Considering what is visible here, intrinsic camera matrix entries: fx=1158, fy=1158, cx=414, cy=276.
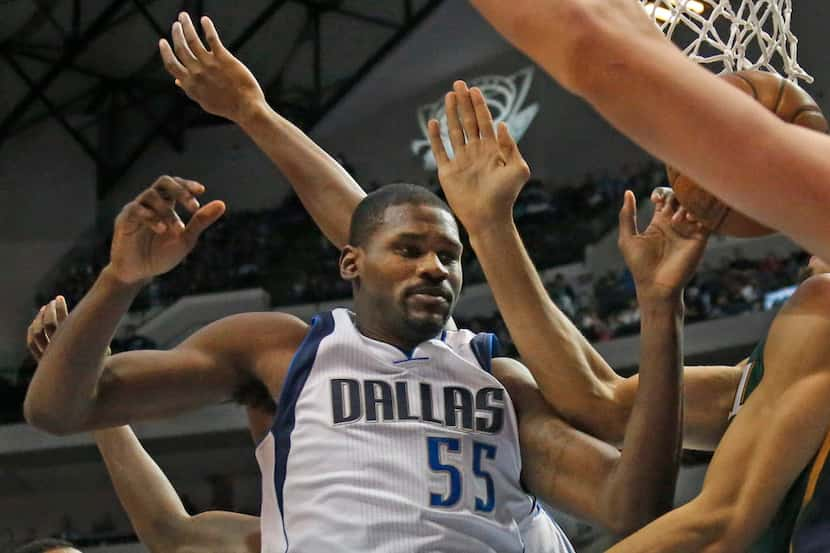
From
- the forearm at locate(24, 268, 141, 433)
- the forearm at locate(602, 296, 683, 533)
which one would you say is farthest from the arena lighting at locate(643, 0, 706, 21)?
the forearm at locate(24, 268, 141, 433)

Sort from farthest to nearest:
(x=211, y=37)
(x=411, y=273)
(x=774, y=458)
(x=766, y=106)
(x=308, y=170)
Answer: (x=308, y=170)
(x=211, y=37)
(x=411, y=273)
(x=766, y=106)
(x=774, y=458)

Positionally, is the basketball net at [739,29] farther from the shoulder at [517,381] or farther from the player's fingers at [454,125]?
the shoulder at [517,381]

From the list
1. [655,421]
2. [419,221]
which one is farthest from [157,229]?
[655,421]

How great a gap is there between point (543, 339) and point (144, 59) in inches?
614

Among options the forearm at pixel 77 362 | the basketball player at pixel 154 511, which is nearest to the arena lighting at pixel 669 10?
the forearm at pixel 77 362

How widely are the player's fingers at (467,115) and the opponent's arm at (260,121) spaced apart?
60 cm

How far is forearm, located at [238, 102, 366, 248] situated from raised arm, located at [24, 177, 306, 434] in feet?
1.71

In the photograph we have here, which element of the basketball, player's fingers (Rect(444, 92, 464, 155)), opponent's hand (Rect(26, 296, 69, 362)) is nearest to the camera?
the basketball

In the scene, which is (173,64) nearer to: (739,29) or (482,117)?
(482,117)

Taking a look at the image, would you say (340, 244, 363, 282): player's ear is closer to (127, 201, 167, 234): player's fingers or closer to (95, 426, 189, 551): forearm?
(127, 201, 167, 234): player's fingers

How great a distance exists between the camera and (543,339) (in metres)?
2.47

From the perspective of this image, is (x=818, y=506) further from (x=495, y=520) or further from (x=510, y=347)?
(x=510, y=347)

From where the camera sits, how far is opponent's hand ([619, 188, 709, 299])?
2.09 meters

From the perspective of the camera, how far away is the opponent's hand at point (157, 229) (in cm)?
240
